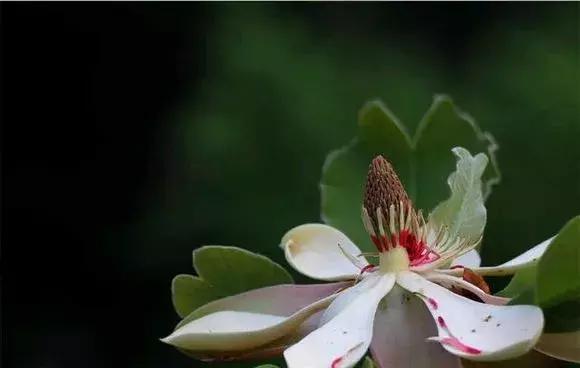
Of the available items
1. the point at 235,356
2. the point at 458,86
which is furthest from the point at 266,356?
the point at 458,86

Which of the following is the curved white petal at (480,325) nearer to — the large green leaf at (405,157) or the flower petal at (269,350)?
the flower petal at (269,350)

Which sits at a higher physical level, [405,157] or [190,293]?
[405,157]

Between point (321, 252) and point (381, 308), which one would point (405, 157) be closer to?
point (321, 252)

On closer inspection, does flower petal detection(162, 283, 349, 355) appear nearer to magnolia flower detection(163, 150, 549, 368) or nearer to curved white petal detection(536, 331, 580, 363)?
magnolia flower detection(163, 150, 549, 368)

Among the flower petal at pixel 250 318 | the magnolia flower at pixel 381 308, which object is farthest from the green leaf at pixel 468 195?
the flower petal at pixel 250 318

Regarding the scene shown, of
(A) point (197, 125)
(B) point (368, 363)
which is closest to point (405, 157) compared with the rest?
(B) point (368, 363)

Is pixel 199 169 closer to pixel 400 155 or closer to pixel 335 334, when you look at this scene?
pixel 400 155
